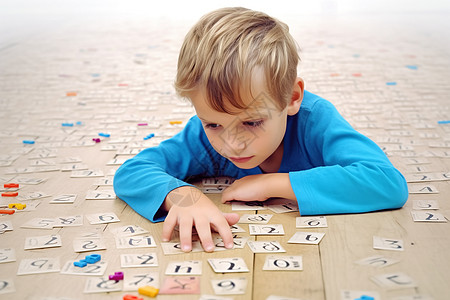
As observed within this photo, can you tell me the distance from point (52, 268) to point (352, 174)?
87cm

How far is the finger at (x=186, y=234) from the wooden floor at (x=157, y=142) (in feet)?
0.11

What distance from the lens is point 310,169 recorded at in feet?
5.45

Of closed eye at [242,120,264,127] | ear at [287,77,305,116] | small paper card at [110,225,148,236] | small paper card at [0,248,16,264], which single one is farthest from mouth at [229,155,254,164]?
small paper card at [0,248,16,264]

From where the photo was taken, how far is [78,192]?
1.87 metres

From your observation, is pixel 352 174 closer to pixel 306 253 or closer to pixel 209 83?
pixel 306 253

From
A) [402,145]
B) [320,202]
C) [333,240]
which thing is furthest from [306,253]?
[402,145]

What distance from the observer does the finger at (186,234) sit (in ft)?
4.53

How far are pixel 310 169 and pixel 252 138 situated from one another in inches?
9.6

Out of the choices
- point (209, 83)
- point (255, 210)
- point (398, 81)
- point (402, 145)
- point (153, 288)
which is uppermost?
point (209, 83)

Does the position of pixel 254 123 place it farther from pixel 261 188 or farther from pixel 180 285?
pixel 180 285

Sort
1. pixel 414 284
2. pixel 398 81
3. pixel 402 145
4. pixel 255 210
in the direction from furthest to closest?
pixel 398 81 < pixel 402 145 < pixel 255 210 < pixel 414 284

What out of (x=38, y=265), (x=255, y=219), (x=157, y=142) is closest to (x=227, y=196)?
(x=255, y=219)

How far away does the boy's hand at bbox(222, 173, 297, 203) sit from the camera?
1.60m

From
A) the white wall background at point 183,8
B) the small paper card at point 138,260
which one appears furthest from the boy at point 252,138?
the white wall background at point 183,8
